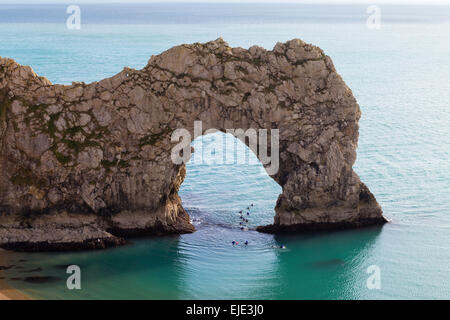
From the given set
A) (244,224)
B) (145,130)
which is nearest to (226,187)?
(244,224)

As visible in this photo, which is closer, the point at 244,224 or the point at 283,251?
the point at 283,251

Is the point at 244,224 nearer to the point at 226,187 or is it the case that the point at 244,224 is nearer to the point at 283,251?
the point at 283,251

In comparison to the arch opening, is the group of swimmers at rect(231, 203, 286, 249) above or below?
below

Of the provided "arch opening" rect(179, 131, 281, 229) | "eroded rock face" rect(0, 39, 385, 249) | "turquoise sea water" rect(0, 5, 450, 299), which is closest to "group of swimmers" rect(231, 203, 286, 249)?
"arch opening" rect(179, 131, 281, 229)

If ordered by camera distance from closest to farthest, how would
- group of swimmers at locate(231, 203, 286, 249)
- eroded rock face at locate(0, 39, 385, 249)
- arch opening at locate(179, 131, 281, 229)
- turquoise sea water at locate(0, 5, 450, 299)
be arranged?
turquoise sea water at locate(0, 5, 450, 299)
eroded rock face at locate(0, 39, 385, 249)
group of swimmers at locate(231, 203, 286, 249)
arch opening at locate(179, 131, 281, 229)

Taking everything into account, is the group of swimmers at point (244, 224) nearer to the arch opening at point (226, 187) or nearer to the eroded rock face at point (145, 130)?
the arch opening at point (226, 187)

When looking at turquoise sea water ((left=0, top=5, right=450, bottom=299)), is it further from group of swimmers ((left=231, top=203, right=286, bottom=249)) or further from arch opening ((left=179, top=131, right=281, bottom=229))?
group of swimmers ((left=231, top=203, right=286, bottom=249))

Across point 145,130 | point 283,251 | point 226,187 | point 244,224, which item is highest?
point 145,130

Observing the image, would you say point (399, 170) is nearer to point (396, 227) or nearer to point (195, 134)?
point (396, 227)
